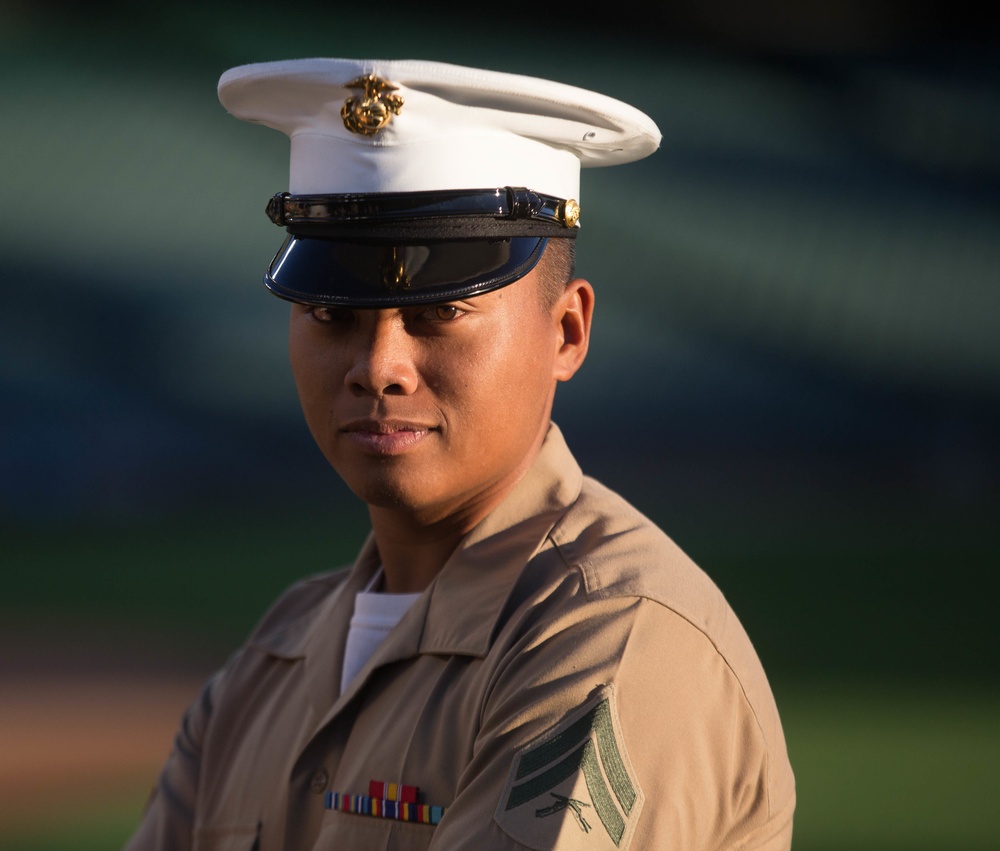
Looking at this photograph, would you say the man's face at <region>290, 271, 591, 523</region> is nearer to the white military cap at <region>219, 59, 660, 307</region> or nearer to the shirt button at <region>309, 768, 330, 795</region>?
the white military cap at <region>219, 59, 660, 307</region>

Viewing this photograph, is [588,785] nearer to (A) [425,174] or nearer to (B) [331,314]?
(B) [331,314]

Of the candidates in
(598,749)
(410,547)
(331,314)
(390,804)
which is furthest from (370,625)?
(598,749)

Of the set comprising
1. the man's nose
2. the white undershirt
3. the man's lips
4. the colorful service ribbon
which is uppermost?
the man's nose

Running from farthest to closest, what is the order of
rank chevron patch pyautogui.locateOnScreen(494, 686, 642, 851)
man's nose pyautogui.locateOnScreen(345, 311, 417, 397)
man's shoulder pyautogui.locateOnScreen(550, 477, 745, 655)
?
man's nose pyautogui.locateOnScreen(345, 311, 417, 397)
man's shoulder pyautogui.locateOnScreen(550, 477, 745, 655)
rank chevron patch pyautogui.locateOnScreen(494, 686, 642, 851)

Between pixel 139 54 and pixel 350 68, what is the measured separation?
289 inches

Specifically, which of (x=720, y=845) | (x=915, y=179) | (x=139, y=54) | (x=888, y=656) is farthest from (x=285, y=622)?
(x=139, y=54)

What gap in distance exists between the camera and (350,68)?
163cm

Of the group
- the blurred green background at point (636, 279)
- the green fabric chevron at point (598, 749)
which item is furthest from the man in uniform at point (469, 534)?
the blurred green background at point (636, 279)

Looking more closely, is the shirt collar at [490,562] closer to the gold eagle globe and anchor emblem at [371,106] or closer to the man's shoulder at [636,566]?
the man's shoulder at [636,566]

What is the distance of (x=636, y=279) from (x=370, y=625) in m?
6.29

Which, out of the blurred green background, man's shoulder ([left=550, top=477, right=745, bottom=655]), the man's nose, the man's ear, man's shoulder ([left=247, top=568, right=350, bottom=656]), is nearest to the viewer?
man's shoulder ([left=550, top=477, right=745, bottom=655])

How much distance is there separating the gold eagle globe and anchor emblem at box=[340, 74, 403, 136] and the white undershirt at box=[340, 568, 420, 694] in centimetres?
63

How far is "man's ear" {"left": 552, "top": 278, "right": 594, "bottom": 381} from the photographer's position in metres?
1.76

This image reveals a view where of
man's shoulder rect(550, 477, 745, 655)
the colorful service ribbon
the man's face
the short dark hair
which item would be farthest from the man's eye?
the colorful service ribbon
